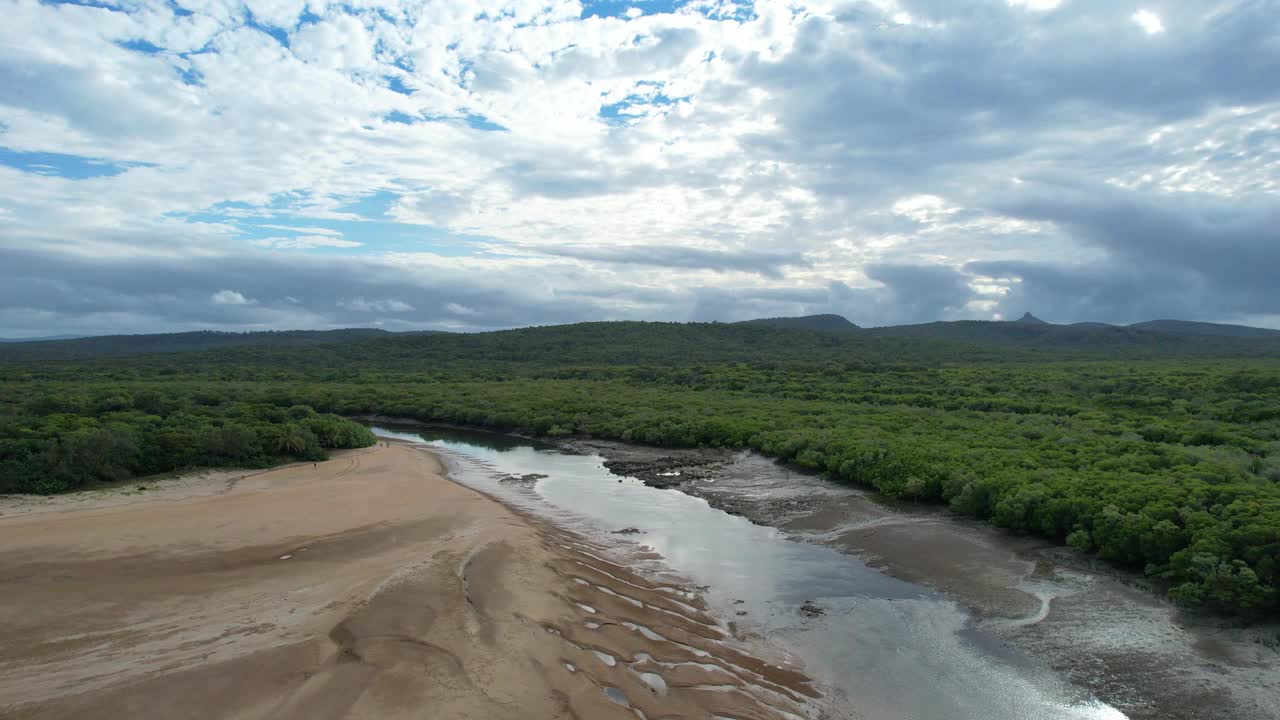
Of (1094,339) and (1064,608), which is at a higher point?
(1094,339)

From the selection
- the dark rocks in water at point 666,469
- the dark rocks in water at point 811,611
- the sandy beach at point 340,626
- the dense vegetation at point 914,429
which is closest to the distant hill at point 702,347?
the dense vegetation at point 914,429

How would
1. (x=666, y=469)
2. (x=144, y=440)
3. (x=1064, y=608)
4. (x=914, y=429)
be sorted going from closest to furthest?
(x=1064, y=608), (x=144, y=440), (x=666, y=469), (x=914, y=429)

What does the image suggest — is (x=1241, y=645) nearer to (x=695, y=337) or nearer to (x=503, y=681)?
(x=503, y=681)

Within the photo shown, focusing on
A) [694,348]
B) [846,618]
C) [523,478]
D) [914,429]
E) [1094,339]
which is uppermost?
[1094,339]

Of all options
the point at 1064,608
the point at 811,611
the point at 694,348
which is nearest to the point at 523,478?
the point at 811,611

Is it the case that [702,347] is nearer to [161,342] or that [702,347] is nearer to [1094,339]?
[1094,339]

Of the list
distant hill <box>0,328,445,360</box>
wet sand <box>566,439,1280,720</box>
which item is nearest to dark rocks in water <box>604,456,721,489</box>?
wet sand <box>566,439,1280,720</box>

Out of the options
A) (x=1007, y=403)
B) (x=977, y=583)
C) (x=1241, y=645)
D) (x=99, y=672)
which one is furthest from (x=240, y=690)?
(x=1007, y=403)
